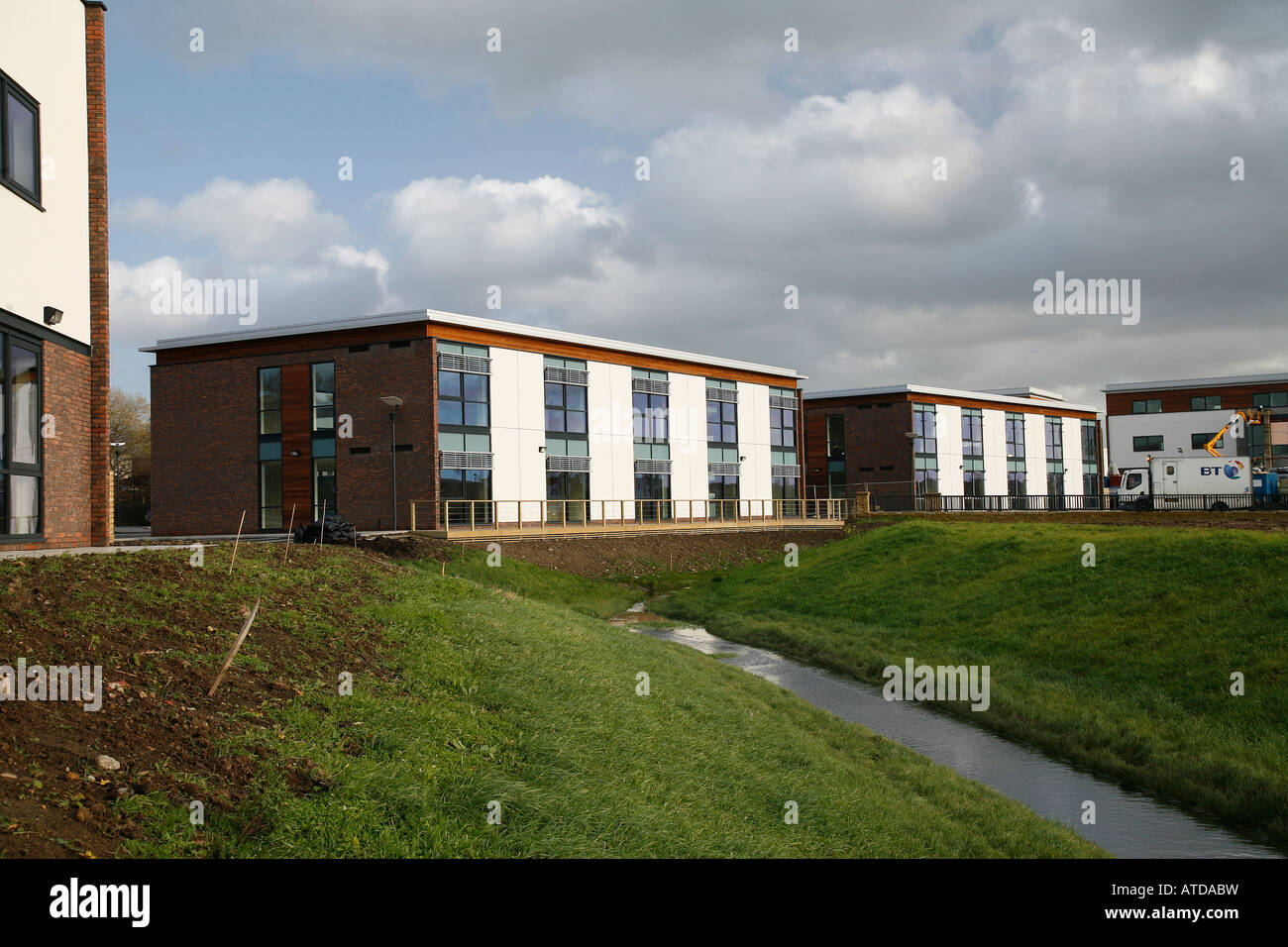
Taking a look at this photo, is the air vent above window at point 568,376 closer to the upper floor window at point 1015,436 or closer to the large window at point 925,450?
the large window at point 925,450

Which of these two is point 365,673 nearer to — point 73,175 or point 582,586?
point 73,175

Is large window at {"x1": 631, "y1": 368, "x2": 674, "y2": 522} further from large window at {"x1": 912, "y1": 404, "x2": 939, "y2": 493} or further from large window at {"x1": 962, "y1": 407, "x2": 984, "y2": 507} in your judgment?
large window at {"x1": 962, "y1": 407, "x2": 984, "y2": 507}

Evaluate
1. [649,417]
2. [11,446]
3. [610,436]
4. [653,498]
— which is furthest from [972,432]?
[11,446]

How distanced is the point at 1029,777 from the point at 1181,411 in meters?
71.8

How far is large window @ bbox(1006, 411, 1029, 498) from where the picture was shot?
233 ft

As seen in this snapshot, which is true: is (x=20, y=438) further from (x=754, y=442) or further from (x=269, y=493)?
(x=754, y=442)

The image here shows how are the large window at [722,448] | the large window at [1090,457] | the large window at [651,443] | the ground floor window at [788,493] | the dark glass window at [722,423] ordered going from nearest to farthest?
the large window at [651,443]
the large window at [722,448]
the dark glass window at [722,423]
the ground floor window at [788,493]
the large window at [1090,457]

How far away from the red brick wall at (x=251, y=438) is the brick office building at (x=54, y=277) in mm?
20651

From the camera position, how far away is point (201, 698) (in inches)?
271

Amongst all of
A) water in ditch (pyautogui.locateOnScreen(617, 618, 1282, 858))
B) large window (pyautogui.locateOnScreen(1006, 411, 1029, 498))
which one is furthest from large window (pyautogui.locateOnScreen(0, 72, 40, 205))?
large window (pyautogui.locateOnScreen(1006, 411, 1029, 498))

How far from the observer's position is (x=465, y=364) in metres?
38.8

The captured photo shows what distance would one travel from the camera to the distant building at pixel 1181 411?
7075 cm

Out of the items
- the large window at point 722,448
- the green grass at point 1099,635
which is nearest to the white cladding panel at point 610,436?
the large window at point 722,448

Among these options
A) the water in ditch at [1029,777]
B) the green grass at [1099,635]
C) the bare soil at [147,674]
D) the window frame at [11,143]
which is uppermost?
the window frame at [11,143]
